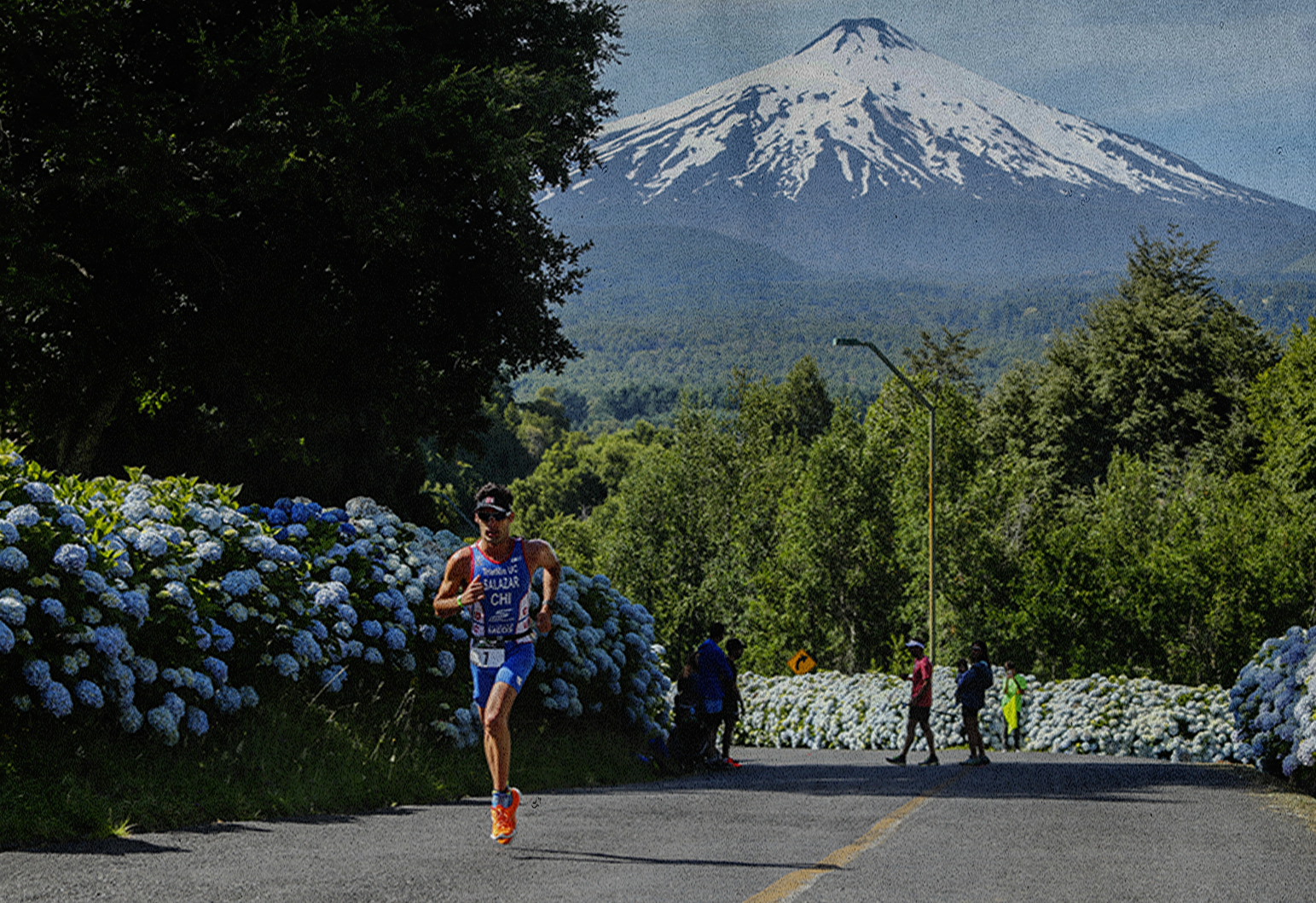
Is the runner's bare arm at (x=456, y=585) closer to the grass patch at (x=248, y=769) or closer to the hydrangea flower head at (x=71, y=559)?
the grass patch at (x=248, y=769)

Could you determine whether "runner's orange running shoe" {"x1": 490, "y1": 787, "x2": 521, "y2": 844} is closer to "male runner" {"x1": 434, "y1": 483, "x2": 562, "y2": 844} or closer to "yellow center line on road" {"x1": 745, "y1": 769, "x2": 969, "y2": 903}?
"male runner" {"x1": 434, "y1": 483, "x2": 562, "y2": 844}

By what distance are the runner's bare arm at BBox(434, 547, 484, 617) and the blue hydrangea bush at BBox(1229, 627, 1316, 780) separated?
836cm

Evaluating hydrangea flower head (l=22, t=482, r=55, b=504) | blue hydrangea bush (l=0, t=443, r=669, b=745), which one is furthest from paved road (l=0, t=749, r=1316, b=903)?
hydrangea flower head (l=22, t=482, r=55, b=504)

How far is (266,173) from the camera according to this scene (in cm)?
1420

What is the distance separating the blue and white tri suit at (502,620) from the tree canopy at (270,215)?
25.0 feet

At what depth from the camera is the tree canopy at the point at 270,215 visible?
14.2 m

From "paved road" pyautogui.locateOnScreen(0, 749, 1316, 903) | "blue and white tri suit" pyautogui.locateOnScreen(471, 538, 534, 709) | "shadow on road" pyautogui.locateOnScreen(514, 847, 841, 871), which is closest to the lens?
"paved road" pyautogui.locateOnScreen(0, 749, 1316, 903)

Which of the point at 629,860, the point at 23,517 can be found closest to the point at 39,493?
the point at 23,517

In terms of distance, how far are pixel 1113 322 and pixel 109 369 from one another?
50576 mm

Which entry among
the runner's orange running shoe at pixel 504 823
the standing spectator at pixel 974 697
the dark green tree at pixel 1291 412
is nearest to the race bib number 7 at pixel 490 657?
the runner's orange running shoe at pixel 504 823

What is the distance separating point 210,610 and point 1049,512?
173 feet

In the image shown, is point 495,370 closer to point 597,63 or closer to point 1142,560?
point 597,63

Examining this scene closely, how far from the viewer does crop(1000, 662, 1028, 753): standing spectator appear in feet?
94.5

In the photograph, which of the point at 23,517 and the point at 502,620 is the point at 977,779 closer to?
the point at 502,620
